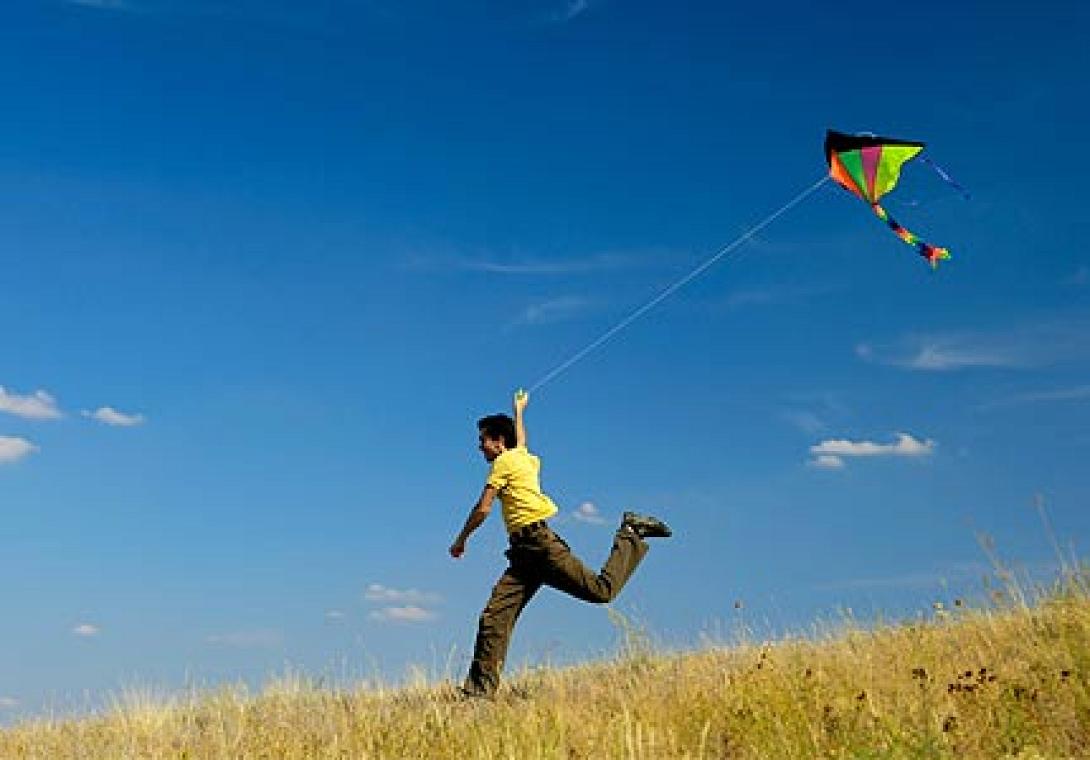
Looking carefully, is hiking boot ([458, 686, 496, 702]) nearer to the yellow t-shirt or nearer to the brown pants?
the brown pants

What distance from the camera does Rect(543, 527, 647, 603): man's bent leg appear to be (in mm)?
10898

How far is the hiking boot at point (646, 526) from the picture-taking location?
1203 cm

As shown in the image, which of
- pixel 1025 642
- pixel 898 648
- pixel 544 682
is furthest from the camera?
pixel 544 682

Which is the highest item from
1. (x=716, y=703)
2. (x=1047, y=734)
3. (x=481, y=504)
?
(x=481, y=504)

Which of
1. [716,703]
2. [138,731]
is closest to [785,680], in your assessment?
[716,703]

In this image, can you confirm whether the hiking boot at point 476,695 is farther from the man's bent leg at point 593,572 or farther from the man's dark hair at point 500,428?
the man's dark hair at point 500,428

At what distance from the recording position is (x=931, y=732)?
7609 mm

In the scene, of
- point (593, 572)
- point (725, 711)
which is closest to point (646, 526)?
point (593, 572)

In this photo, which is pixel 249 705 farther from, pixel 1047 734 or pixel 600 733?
pixel 1047 734

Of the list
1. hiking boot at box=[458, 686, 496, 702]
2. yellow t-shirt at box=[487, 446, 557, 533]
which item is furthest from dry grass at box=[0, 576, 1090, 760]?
yellow t-shirt at box=[487, 446, 557, 533]

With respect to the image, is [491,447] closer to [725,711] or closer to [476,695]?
[476,695]

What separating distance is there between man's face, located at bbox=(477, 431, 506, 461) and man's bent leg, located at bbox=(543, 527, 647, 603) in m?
0.86

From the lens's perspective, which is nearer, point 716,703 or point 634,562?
point 716,703

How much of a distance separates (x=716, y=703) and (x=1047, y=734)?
2249mm
